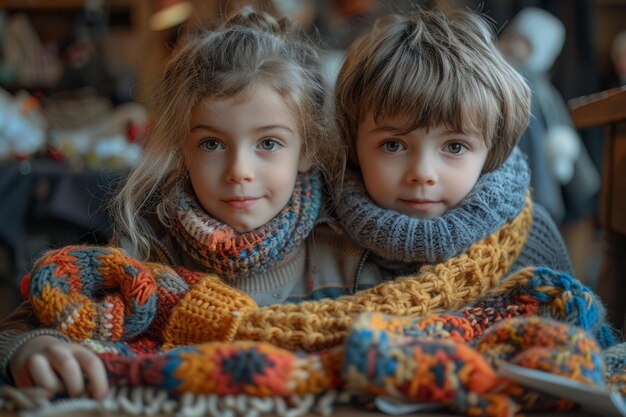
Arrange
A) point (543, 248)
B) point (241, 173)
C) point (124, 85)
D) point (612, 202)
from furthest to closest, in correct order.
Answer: point (124, 85), point (612, 202), point (543, 248), point (241, 173)

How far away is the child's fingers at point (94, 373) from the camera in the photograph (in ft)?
1.84

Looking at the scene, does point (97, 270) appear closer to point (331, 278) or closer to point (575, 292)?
point (331, 278)

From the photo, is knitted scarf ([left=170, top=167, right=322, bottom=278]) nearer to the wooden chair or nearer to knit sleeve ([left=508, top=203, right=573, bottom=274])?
knit sleeve ([left=508, top=203, right=573, bottom=274])

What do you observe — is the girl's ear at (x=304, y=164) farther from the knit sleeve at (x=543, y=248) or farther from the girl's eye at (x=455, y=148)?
the knit sleeve at (x=543, y=248)

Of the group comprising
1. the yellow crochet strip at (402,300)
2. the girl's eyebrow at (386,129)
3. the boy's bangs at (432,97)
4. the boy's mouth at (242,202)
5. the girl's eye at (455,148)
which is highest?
the boy's bangs at (432,97)

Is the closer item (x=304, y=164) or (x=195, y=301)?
(x=195, y=301)

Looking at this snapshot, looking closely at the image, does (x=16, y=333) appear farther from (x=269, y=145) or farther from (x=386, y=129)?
(x=386, y=129)

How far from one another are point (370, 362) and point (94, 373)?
24cm

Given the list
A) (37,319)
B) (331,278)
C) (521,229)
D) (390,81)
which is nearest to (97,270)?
(37,319)

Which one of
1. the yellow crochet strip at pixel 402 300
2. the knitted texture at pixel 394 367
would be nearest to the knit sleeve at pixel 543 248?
the yellow crochet strip at pixel 402 300

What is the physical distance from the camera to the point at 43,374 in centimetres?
57

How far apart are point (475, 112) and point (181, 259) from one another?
417mm

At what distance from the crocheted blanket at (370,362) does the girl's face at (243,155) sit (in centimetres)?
17

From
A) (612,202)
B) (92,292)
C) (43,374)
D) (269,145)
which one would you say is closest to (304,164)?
(269,145)
